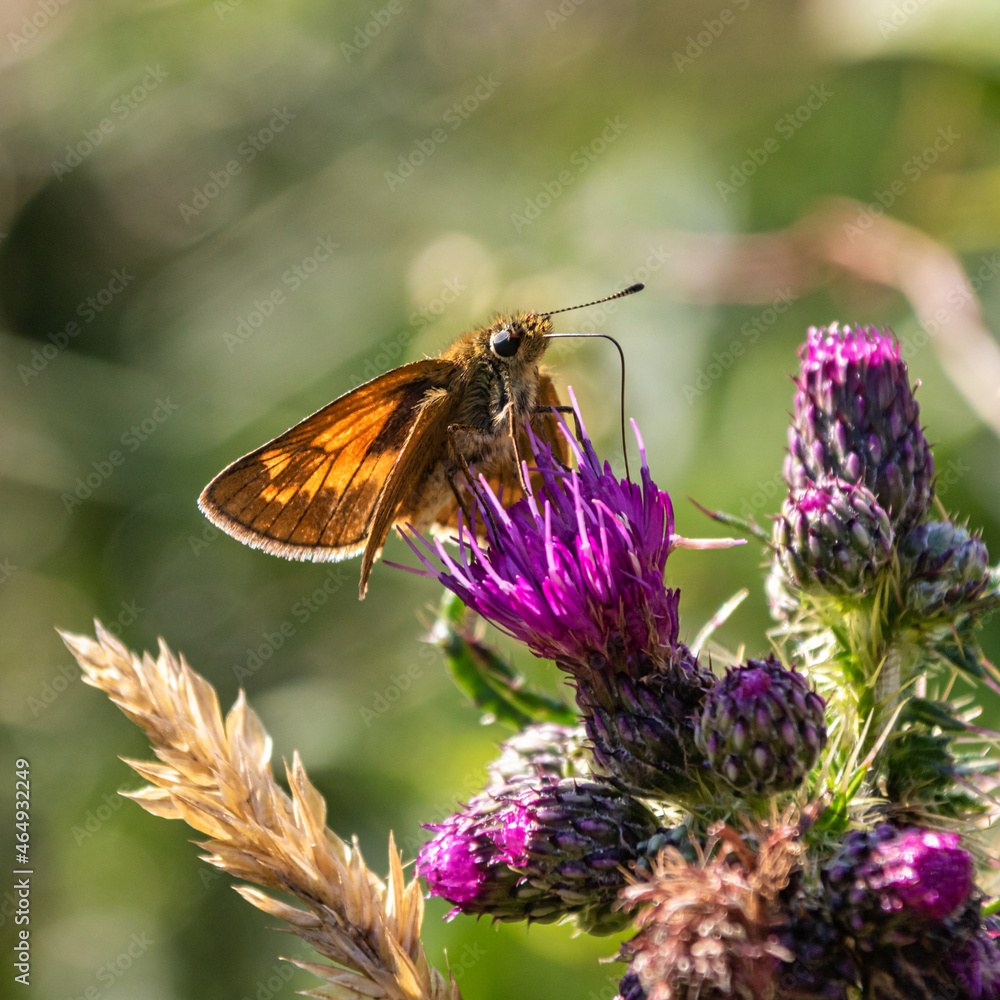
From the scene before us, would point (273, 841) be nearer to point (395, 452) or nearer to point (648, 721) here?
point (648, 721)

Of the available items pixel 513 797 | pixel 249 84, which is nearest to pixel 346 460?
pixel 513 797

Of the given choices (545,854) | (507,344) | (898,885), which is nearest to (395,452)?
(507,344)

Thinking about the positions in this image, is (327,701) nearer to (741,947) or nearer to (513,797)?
(513,797)

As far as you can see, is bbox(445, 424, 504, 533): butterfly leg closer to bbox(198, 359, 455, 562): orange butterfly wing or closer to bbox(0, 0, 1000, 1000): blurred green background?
bbox(198, 359, 455, 562): orange butterfly wing

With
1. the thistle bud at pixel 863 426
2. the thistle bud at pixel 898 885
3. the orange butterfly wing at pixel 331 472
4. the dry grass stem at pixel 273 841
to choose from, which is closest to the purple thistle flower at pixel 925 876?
the thistle bud at pixel 898 885

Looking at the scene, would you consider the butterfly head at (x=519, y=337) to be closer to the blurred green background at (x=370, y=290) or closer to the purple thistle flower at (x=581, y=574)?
the purple thistle flower at (x=581, y=574)

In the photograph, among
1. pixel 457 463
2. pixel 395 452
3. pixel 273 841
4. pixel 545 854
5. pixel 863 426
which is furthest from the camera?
pixel 395 452
